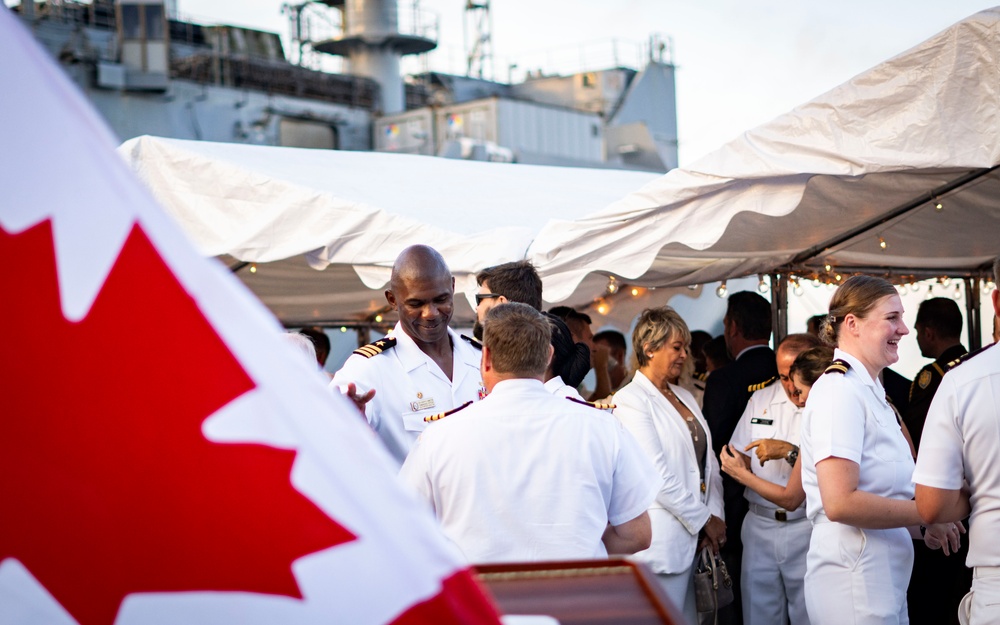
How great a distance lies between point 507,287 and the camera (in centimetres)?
412

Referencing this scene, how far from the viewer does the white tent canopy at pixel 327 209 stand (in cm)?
520

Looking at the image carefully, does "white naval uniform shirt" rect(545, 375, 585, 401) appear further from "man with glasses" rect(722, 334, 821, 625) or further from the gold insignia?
the gold insignia

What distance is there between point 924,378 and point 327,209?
3237 mm

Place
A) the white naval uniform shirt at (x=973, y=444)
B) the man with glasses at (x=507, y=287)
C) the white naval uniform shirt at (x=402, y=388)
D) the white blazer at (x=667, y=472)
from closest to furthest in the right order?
the white naval uniform shirt at (x=973, y=444)
the white naval uniform shirt at (x=402, y=388)
the man with glasses at (x=507, y=287)
the white blazer at (x=667, y=472)

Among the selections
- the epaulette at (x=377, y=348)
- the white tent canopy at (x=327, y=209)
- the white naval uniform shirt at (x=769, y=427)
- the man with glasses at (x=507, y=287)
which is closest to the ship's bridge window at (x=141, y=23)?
the white tent canopy at (x=327, y=209)

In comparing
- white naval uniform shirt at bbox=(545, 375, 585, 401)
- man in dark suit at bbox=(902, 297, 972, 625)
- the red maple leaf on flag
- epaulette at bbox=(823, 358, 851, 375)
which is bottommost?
man in dark suit at bbox=(902, 297, 972, 625)

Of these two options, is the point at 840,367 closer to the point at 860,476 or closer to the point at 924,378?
the point at 860,476

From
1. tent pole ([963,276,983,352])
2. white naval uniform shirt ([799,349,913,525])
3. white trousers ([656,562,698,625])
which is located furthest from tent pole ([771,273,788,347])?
white naval uniform shirt ([799,349,913,525])

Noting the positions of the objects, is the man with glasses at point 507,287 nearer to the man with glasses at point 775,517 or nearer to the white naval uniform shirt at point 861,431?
the white naval uniform shirt at point 861,431

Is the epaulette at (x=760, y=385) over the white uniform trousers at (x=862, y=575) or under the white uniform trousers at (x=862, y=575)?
over

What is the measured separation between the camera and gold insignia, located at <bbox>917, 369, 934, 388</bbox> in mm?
5566

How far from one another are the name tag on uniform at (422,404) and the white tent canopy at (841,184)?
1.31 meters

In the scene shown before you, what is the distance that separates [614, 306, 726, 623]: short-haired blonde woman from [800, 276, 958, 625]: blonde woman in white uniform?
1.11 meters

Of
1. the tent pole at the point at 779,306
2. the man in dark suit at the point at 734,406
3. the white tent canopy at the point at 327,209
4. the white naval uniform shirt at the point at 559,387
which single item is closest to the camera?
the white naval uniform shirt at the point at 559,387
